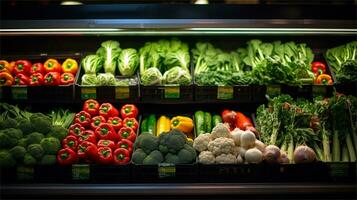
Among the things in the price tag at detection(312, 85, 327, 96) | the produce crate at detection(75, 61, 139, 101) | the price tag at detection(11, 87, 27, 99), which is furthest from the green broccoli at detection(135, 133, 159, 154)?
the price tag at detection(312, 85, 327, 96)

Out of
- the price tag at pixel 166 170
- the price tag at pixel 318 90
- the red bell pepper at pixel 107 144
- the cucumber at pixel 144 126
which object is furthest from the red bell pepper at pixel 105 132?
the price tag at pixel 318 90

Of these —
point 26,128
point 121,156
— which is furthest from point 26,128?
point 121,156

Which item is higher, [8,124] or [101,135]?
[8,124]

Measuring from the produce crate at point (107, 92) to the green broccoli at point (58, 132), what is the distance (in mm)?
397

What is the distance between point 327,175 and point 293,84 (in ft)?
2.94

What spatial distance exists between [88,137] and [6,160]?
622 mm

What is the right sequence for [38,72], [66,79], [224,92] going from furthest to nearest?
1. [38,72]
2. [66,79]
3. [224,92]

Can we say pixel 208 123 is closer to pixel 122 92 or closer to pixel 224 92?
pixel 224 92

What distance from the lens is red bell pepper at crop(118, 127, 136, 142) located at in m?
3.51

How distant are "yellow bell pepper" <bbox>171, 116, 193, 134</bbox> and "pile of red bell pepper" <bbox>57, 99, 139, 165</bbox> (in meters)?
0.34

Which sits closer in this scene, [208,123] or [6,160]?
[6,160]

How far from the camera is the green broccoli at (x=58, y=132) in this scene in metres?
3.29

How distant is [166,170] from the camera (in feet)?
9.72

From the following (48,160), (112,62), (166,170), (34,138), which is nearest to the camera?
(166,170)
